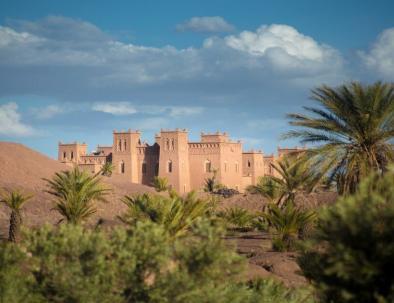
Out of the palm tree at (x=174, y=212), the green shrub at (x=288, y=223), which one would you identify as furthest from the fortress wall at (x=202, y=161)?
the palm tree at (x=174, y=212)

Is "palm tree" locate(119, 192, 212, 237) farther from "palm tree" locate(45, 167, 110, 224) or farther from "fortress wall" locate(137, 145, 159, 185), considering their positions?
"fortress wall" locate(137, 145, 159, 185)

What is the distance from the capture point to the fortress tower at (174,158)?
68.2 meters

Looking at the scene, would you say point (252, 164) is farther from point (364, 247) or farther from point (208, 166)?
point (364, 247)

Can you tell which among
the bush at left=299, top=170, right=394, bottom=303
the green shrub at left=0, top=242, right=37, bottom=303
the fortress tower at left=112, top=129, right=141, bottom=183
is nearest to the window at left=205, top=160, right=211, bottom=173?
the fortress tower at left=112, top=129, right=141, bottom=183

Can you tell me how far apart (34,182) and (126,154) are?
79.1 ft

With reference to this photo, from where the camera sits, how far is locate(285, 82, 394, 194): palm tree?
1783cm

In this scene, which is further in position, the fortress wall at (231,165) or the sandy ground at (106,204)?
the fortress wall at (231,165)

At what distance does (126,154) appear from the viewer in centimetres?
7131

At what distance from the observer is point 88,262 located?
9555 millimetres

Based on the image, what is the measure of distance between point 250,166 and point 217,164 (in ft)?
30.0

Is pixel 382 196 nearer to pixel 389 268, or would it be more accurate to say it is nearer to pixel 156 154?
pixel 389 268

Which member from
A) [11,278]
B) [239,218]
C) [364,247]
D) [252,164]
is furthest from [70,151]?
[364,247]

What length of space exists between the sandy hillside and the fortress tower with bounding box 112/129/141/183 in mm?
11811

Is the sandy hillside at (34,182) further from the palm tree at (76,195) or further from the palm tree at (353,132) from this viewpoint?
the palm tree at (353,132)
